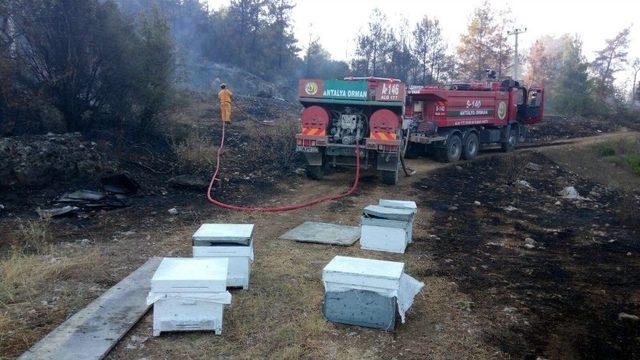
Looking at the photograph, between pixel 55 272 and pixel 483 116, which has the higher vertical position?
pixel 483 116

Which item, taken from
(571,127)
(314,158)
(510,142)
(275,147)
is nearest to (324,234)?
(314,158)

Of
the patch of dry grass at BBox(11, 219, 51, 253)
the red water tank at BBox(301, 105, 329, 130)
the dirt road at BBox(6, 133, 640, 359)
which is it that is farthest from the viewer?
the red water tank at BBox(301, 105, 329, 130)

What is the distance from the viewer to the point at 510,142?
1783 centimetres

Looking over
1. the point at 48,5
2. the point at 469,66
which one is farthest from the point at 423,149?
the point at 469,66

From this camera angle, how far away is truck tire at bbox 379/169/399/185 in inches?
414

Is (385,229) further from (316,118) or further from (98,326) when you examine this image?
(316,118)

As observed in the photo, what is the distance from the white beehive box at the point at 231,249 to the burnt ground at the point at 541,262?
2.12 meters

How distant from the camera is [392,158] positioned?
10250 mm

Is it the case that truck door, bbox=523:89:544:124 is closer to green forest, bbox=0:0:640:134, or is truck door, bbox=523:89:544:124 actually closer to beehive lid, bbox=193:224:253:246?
green forest, bbox=0:0:640:134

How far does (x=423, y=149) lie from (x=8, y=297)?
40.1 ft

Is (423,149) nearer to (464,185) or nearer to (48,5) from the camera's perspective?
(464,185)

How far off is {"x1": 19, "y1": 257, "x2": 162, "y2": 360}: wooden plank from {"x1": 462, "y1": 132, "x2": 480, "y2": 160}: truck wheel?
12.0 m

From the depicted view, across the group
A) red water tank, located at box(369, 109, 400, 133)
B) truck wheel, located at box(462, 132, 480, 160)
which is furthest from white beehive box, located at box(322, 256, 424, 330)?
truck wheel, located at box(462, 132, 480, 160)

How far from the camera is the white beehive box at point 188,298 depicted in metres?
3.85
